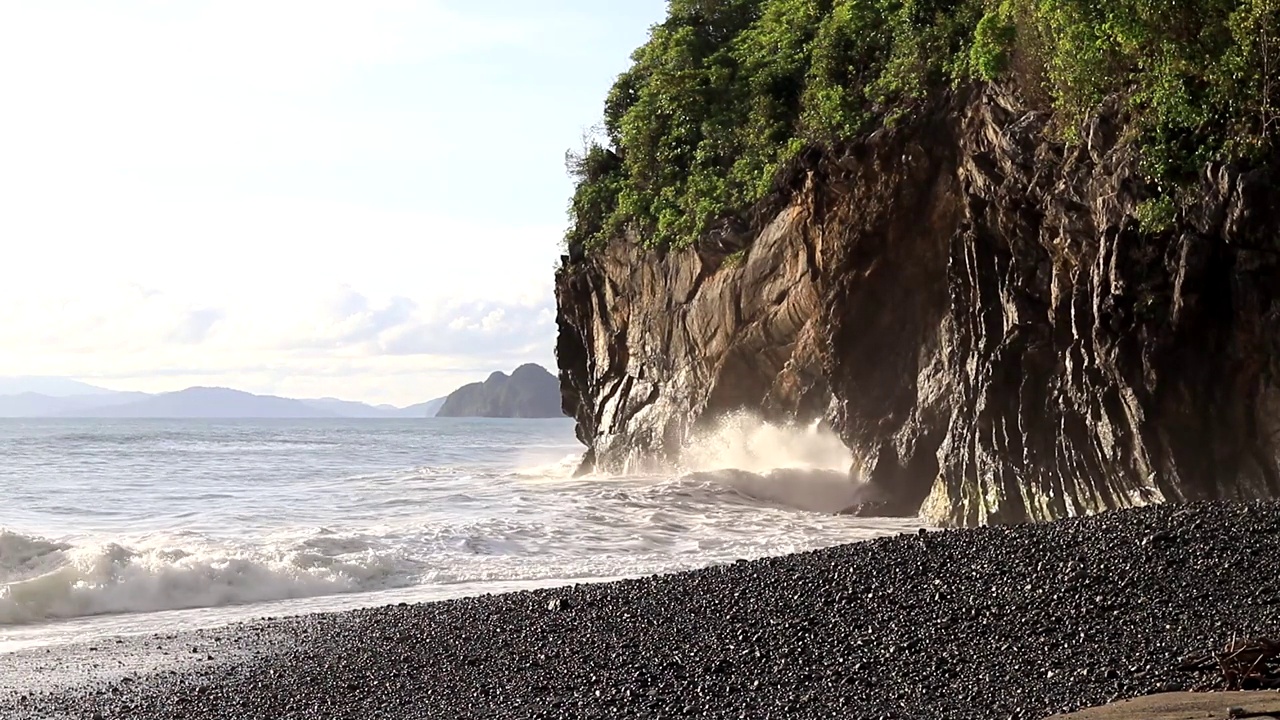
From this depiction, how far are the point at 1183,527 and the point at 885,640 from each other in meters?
3.70

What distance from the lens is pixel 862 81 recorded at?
24.7 metres

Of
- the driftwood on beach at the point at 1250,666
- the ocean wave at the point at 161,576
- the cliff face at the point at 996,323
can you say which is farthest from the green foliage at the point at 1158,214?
the ocean wave at the point at 161,576

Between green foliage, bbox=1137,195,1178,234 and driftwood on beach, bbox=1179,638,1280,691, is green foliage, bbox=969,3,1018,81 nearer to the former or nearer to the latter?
green foliage, bbox=1137,195,1178,234

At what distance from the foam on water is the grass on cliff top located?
6.79 m

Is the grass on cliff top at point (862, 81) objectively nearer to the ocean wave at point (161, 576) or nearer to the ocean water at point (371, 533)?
the ocean water at point (371, 533)

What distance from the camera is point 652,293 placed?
32.7 meters

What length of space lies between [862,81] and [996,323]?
27.3 feet

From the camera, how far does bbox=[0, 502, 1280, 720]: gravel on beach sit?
800 centimetres

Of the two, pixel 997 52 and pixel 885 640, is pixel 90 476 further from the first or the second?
pixel 885 640

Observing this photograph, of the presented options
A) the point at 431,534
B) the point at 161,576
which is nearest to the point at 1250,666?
the point at 161,576

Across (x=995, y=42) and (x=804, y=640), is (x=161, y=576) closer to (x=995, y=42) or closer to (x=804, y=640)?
(x=804, y=640)

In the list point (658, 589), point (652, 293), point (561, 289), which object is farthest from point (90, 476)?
point (658, 589)

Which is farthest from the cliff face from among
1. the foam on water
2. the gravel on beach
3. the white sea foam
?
the gravel on beach

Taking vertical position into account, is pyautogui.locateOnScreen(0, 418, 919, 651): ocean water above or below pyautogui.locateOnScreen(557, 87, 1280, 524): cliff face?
below
